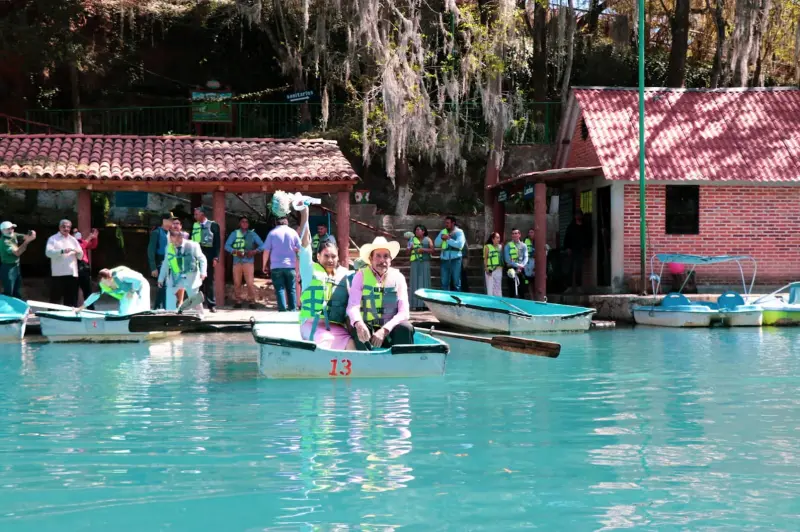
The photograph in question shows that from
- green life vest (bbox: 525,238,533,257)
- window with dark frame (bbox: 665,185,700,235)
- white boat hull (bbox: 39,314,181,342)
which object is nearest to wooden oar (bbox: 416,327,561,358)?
white boat hull (bbox: 39,314,181,342)

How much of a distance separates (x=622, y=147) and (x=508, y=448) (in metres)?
16.4

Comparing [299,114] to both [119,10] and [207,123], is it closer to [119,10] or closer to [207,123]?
[207,123]

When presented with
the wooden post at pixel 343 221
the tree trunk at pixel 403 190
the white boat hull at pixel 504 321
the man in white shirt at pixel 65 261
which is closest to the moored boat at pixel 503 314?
the white boat hull at pixel 504 321

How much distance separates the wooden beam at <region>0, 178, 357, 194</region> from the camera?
67.7ft

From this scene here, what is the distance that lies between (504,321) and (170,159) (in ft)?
28.0

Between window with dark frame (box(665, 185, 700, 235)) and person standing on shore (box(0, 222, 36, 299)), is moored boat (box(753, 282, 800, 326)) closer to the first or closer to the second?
window with dark frame (box(665, 185, 700, 235))

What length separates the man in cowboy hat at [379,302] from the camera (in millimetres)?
11344

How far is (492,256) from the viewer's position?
21516 millimetres

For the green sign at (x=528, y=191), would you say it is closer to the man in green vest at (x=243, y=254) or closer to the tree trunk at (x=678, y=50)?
the man in green vest at (x=243, y=254)

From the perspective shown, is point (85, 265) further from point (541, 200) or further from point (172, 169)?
point (541, 200)

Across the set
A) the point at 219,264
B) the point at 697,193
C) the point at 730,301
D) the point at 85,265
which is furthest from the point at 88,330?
the point at 697,193

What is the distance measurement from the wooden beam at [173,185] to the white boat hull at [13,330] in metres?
4.60

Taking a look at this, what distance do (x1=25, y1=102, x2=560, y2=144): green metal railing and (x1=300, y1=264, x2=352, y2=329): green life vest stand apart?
18.6 meters

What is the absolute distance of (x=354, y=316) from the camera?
11297mm
